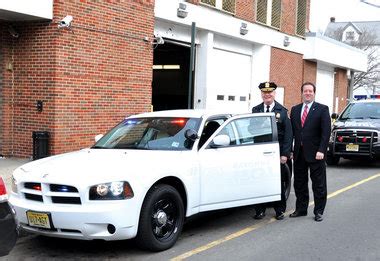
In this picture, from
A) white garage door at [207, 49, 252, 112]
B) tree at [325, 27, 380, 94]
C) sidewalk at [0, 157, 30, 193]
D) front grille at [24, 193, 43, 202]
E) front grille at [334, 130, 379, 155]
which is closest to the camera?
front grille at [24, 193, 43, 202]

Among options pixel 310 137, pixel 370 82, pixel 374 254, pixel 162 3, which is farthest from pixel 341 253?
pixel 370 82

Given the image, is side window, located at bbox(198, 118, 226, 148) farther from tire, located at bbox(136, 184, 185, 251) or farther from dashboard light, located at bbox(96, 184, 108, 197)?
dashboard light, located at bbox(96, 184, 108, 197)

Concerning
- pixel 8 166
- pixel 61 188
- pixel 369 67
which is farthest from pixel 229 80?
pixel 369 67

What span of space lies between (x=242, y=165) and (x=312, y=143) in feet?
4.11

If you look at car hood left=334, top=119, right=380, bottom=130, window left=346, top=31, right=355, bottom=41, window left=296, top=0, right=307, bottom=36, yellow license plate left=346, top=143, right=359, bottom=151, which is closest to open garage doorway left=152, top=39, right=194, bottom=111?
window left=296, top=0, right=307, bottom=36

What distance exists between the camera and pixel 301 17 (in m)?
23.7

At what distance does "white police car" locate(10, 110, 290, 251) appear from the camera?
5.25 m

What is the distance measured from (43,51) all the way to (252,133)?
20.8 feet

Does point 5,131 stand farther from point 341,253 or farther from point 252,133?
point 341,253

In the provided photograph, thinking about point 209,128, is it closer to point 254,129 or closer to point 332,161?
point 254,129

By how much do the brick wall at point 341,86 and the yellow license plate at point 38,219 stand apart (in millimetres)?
25617

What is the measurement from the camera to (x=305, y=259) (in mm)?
5512

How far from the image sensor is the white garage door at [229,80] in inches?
713

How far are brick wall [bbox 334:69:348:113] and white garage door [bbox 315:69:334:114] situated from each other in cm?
53
